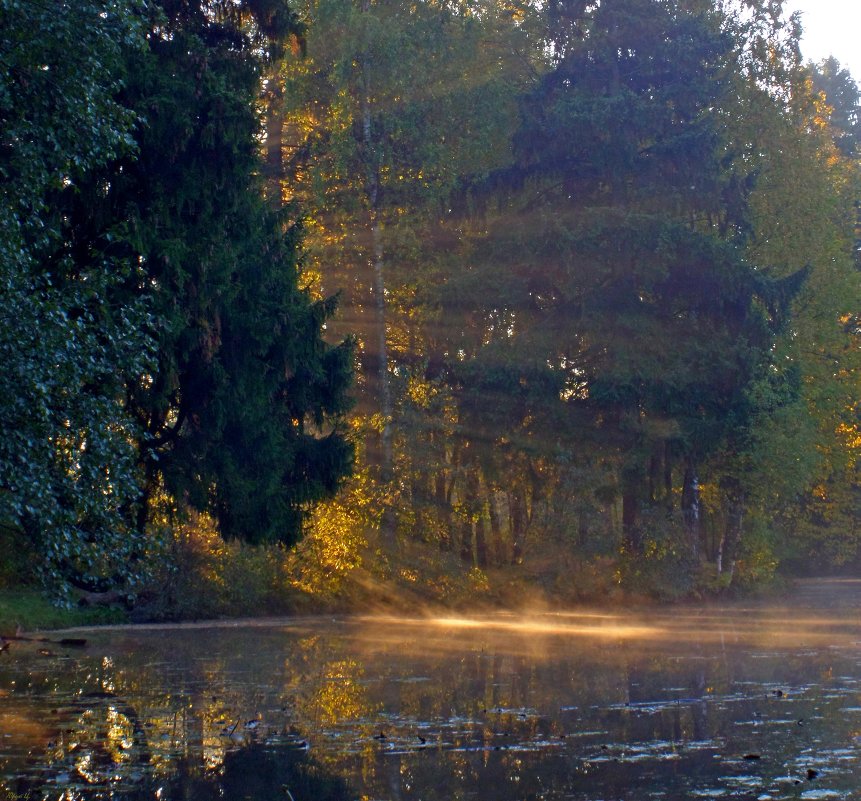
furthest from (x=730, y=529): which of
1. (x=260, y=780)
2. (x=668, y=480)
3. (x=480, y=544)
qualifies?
(x=260, y=780)

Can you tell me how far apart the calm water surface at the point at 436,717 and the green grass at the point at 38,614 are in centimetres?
182

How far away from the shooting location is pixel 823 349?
138 ft

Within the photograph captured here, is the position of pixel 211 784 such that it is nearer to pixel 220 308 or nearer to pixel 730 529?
pixel 220 308

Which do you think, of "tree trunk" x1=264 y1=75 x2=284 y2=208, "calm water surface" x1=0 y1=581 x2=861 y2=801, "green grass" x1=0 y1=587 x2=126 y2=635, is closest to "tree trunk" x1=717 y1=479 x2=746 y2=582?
"calm water surface" x1=0 y1=581 x2=861 y2=801

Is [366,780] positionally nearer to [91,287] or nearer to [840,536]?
[91,287]

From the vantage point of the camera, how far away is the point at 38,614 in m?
30.1

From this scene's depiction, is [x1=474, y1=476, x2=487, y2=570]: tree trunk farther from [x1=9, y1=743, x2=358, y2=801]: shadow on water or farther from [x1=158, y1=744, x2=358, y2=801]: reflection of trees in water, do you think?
[x1=9, y1=743, x2=358, y2=801]: shadow on water

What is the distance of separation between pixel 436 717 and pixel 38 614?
58.9 ft

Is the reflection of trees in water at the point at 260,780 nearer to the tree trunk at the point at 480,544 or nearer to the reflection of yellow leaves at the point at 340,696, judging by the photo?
the reflection of yellow leaves at the point at 340,696

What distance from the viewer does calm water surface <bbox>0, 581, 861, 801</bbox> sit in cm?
1127

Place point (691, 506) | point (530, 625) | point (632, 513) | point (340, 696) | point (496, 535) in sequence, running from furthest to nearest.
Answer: point (496, 535) → point (691, 506) → point (632, 513) → point (530, 625) → point (340, 696)

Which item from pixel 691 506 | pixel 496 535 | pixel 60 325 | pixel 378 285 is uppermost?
pixel 378 285

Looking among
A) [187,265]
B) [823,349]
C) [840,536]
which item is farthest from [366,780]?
[840,536]

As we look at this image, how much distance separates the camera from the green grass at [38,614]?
2877 centimetres
